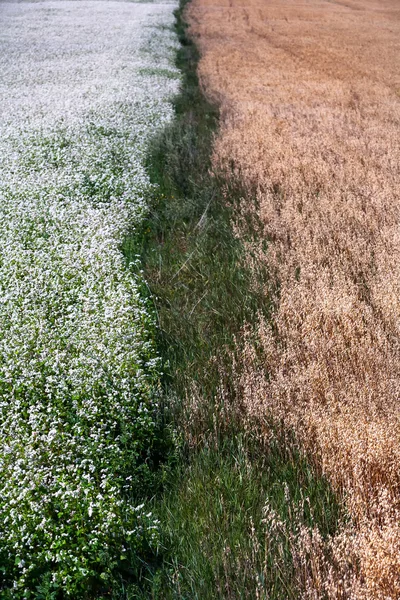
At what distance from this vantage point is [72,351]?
15.5 feet

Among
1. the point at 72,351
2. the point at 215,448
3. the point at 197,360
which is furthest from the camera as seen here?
the point at 197,360

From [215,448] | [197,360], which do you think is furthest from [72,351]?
[215,448]

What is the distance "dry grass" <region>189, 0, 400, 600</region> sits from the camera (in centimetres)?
321

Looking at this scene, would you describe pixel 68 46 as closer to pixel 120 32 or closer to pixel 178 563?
pixel 120 32

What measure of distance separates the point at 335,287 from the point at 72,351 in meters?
2.32

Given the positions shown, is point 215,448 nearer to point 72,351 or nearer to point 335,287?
point 72,351

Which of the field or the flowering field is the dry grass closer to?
the field

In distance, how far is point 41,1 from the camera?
1462 inches

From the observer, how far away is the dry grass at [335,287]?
321 cm

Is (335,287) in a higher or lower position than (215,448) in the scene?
higher

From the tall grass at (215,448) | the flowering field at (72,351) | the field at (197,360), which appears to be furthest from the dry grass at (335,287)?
the flowering field at (72,351)

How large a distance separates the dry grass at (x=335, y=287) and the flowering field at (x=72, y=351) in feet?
3.06

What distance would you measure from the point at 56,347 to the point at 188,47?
21.1 m

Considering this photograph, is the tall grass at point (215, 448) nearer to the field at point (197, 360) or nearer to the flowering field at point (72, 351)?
the field at point (197, 360)
